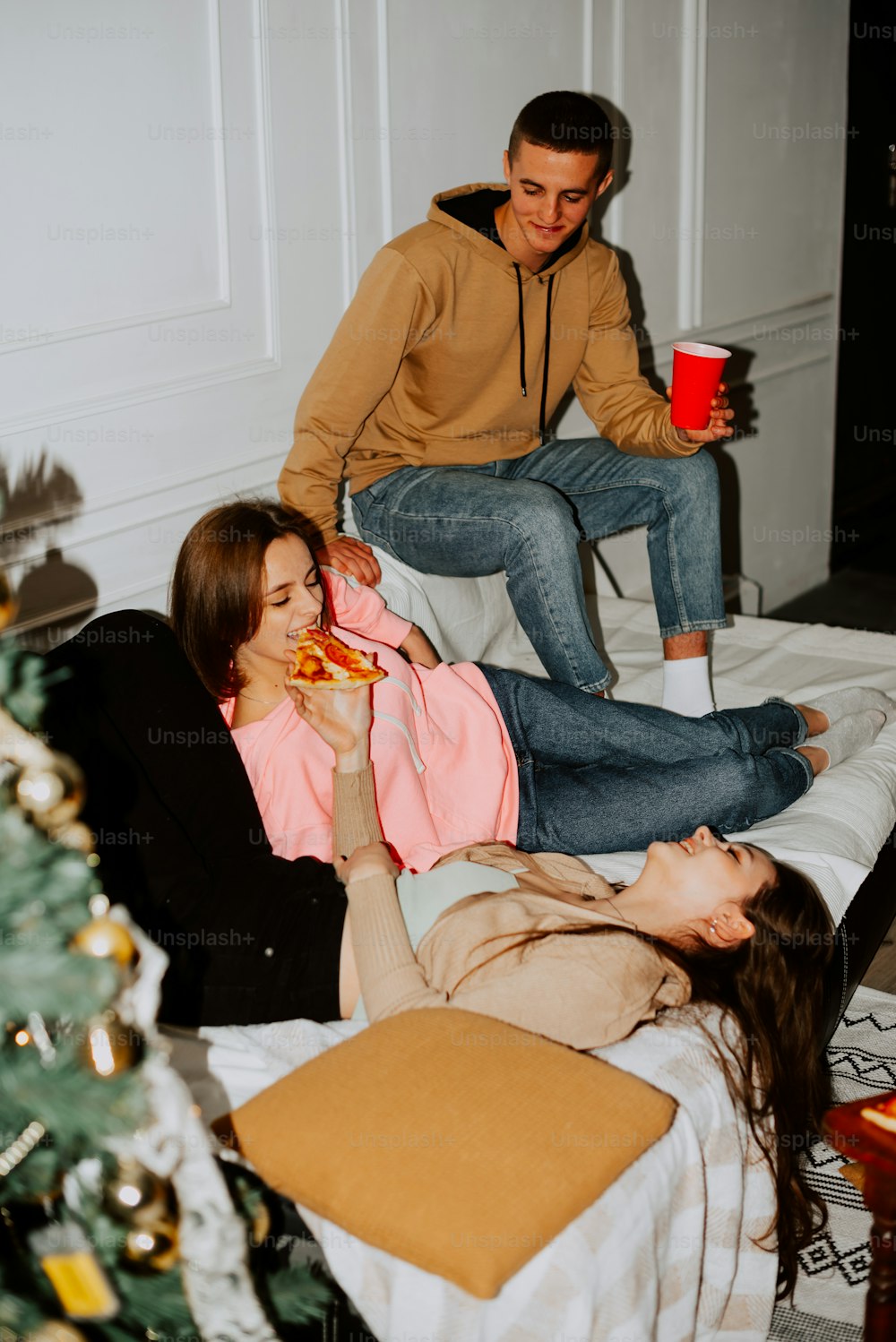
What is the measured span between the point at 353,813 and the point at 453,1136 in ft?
2.34

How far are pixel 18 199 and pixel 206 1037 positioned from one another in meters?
1.44

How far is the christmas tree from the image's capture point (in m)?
1.15

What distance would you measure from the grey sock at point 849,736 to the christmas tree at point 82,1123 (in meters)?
1.68

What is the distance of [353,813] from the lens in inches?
81.9

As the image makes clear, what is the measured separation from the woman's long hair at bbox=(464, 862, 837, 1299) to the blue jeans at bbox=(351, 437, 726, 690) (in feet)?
2.80

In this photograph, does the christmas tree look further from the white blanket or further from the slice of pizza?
the slice of pizza

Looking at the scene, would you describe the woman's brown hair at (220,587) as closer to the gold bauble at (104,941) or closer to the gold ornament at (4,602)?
the gold ornament at (4,602)

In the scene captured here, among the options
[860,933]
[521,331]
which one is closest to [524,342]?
[521,331]

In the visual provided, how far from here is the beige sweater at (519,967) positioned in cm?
167

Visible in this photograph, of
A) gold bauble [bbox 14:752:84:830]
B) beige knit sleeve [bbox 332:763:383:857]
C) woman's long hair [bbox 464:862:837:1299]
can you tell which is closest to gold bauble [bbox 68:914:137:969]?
gold bauble [bbox 14:752:84:830]

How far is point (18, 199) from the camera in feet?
7.22

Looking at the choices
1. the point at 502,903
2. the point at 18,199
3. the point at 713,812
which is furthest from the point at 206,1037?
the point at 18,199

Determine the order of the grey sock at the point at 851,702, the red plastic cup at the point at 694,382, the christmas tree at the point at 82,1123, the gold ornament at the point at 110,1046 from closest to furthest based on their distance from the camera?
the christmas tree at the point at 82,1123 < the gold ornament at the point at 110,1046 < the red plastic cup at the point at 694,382 < the grey sock at the point at 851,702

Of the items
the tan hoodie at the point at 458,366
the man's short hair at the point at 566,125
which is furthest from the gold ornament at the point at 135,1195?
the man's short hair at the point at 566,125
